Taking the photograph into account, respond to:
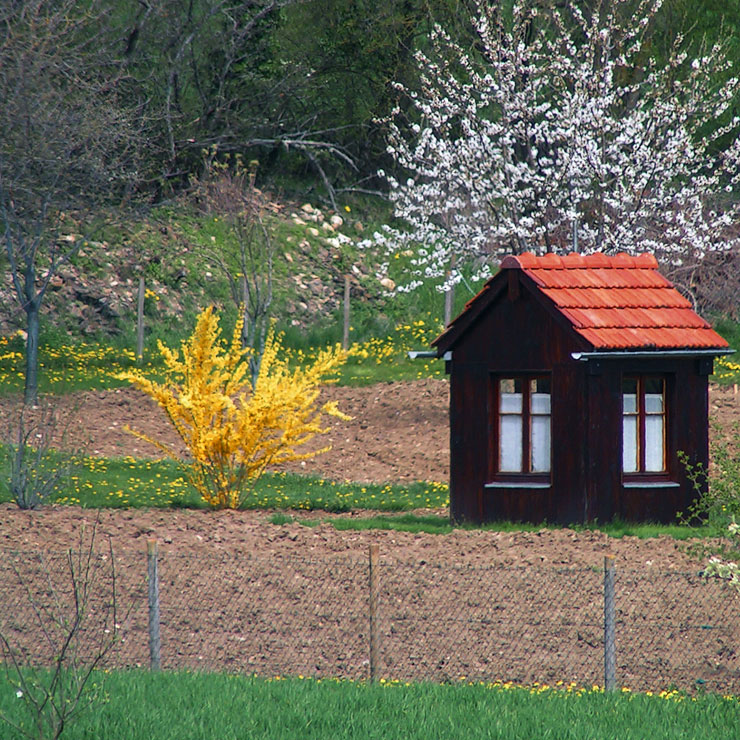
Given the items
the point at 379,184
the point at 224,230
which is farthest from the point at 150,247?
the point at 379,184

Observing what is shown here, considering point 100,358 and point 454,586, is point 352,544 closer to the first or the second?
point 454,586

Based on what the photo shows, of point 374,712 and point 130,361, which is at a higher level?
point 130,361

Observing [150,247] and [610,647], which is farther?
[150,247]

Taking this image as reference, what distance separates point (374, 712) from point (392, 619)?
9.32ft

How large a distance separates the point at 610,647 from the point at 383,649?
2.18m

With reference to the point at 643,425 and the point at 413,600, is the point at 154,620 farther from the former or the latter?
the point at 643,425

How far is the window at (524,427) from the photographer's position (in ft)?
48.2

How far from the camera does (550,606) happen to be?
37.1ft

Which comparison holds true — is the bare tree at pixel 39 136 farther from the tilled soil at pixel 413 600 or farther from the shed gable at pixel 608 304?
the shed gable at pixel 608 304

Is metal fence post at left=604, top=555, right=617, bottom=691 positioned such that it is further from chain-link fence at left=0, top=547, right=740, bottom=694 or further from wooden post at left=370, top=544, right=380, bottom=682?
wooden post at left=370, top=544, right=380, bottom=682

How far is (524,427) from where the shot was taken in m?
14.8

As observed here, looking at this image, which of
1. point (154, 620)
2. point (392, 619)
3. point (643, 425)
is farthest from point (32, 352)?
point (154, 620)

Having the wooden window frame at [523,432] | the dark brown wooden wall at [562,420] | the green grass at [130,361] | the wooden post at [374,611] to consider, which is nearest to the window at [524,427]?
the wooden window frame at [523,432]

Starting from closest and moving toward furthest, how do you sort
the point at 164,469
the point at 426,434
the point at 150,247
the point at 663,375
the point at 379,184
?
the point at 663,375 → the point at 164,469 → the point at 426,434 → the point at 150,247 → the point at 379,184
